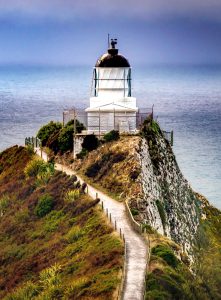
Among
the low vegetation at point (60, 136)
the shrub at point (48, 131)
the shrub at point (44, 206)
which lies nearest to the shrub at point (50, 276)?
the shrub at point (44, 206)

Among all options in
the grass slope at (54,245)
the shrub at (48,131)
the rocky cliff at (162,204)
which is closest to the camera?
the grass slope at (54,245)

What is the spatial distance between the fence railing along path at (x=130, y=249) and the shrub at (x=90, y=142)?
6627mm

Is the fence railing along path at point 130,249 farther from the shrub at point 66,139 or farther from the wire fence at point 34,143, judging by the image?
the wire fence at point 34,143

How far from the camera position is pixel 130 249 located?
40.2m

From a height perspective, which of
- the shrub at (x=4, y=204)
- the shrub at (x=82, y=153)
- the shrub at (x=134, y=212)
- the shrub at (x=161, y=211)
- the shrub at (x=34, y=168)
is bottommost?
the shrub at (x=4, y=204)

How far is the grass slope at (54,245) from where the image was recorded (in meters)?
37.4

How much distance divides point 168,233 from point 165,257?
42.0 ft

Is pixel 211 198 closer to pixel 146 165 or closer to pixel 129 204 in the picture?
pixel 146 165

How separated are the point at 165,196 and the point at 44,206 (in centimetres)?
1024

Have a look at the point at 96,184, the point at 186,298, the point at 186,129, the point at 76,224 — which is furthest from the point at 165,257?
the point at 186,129

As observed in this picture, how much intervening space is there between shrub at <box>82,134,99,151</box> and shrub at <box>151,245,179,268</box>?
23.0 m

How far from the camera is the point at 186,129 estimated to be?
535 ft

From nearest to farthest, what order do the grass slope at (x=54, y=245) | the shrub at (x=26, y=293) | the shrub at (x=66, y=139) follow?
the grass slope at (x=54, y=245)
the shrub at (x=26, y=293)
the shrub at (x=66, y=139)

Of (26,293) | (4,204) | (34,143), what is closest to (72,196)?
(4,204)
